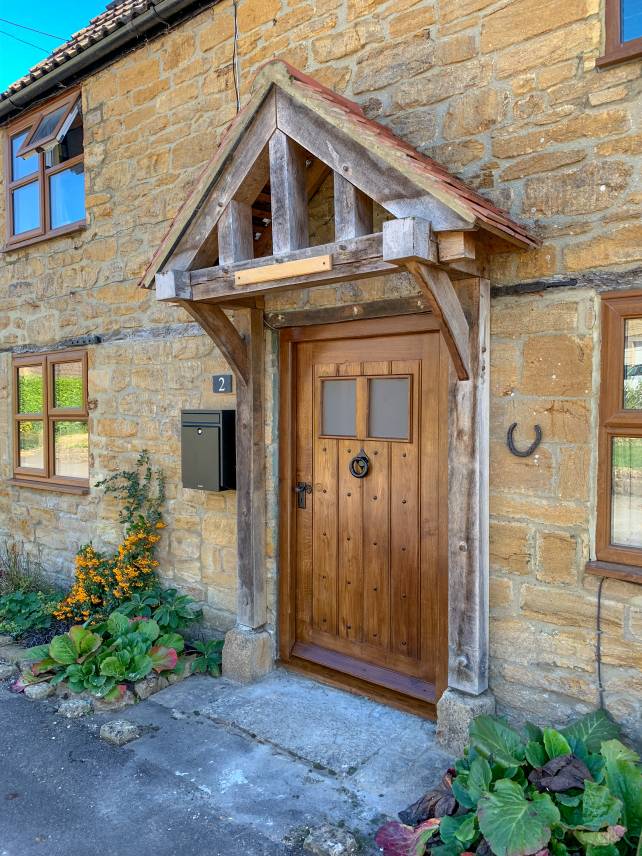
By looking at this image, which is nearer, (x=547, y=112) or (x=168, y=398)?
(x=547, y=112)

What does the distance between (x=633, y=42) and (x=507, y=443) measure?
1.99 metres

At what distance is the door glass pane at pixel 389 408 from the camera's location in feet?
13.3

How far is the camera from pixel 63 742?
393cm

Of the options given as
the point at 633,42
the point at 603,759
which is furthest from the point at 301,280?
the point at 603,759

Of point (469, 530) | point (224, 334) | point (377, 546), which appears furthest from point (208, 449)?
point (469, 530)

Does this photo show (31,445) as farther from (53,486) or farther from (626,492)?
(626,492)

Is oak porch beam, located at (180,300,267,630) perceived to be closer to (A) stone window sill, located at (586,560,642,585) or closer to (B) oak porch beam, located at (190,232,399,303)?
(B) oak porch beam, located at (190,232,399,303)

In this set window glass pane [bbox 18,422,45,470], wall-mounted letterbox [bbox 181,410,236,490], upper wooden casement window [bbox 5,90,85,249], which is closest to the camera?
wall-mounted letterbox [bbox 181,410,236,490]

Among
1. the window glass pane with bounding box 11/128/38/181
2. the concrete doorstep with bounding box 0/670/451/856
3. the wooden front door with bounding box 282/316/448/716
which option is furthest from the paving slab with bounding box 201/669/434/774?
the window glass pane with bounding box 11/128/38/181

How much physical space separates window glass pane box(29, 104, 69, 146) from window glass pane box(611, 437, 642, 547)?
5935 mm

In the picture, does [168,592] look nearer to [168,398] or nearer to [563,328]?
[168,398]

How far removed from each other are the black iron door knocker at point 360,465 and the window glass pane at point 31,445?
4.01 metres

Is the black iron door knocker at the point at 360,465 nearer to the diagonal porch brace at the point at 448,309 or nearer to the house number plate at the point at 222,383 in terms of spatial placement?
the diagonal porch brace at the point at 448,309

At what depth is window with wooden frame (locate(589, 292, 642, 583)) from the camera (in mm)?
3113
